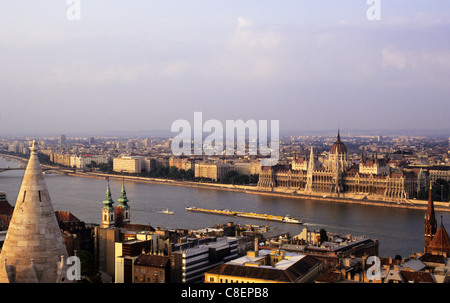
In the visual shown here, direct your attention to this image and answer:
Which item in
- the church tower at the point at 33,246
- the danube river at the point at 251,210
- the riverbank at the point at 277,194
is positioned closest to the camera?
the church tower at the point at 33,246

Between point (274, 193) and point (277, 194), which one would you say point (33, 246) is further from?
point (274, 193)

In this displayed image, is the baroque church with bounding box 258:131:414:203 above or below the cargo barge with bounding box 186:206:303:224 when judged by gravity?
above

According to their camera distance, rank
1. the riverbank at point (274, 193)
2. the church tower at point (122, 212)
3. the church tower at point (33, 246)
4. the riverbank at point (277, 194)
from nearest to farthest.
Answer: the church tower at point (33, 246), the church tower at point (122, 212), the riverbank at point (277, 194), the riverbank at point (274, 193)

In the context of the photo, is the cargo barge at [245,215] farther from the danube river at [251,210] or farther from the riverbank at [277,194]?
Result: the riverbank at [277,194]

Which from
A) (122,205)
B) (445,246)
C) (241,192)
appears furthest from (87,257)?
(241,192)

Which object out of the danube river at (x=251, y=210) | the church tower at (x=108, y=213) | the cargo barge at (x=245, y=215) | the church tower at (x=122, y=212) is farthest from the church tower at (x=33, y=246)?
the cargo barge at (x=245, y=215)

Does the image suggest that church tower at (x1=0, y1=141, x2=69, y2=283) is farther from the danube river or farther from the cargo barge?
the cargo barge

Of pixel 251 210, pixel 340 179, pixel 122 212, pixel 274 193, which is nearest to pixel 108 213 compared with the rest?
pixel 122 212

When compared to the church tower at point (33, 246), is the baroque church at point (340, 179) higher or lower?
lower

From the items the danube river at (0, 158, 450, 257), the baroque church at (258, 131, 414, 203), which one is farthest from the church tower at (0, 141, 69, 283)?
the baroque church at (258, 131, 414, 203)
